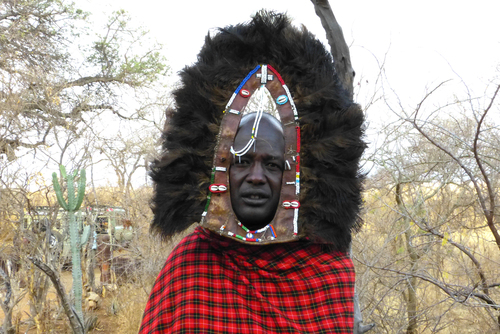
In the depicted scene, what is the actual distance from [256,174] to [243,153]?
5.0 inches

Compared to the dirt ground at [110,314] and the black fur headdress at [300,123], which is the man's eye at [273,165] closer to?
the black fur headdress at [300,123]

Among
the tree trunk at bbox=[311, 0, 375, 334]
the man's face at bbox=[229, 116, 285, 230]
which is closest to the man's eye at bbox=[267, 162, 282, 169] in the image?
the man's face at bbox=[229, 116, 285, 230]

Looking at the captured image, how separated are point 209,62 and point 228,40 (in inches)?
6.3

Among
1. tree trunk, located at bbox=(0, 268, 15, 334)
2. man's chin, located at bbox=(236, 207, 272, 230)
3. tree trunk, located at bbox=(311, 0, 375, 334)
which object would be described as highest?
tree trunk, located at bbox=(311, 0, 375, 334)

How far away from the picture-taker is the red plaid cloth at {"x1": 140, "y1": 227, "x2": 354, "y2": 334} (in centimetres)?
174

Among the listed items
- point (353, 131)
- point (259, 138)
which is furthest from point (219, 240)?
point (353, 131)

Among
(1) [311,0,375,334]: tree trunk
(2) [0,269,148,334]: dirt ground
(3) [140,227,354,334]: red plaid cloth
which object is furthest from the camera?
(2) [0,269,148,334]: dirt ground

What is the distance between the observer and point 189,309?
1774 mm

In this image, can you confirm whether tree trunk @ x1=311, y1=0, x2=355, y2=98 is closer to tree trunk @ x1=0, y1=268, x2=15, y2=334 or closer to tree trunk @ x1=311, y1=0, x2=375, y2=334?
tree trunk @ x1=311, y1=0, x2=375, y2=334

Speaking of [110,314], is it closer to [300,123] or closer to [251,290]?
[251,290]

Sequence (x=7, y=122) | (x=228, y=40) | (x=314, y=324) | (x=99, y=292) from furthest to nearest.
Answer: (x=99, y=292) < (x=7, y=122) < (x=228, y=40) < (x=314, y=324)

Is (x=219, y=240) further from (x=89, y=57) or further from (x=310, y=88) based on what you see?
(x=89, y=57)

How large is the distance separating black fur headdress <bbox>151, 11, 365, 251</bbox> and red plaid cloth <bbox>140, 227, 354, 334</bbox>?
5.7 inches

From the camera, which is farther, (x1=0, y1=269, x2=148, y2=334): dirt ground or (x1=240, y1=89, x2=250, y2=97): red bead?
(x1=0, y1=269, x2=148, y2=334): dirt ground
